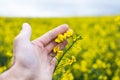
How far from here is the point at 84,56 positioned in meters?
7.45

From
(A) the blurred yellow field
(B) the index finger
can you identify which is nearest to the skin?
(B) the index finger

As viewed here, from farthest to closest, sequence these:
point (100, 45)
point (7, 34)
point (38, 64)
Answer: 1. point (7, 34)
2. point (100, 45)
3. point (38, 64)

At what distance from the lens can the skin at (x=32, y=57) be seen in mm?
2863

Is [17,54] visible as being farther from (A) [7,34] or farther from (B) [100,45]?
(A) [7,34]

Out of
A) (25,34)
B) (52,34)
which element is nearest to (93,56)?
(52,34)

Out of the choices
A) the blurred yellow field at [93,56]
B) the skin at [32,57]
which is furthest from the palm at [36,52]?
the blurred yellow field at [93,56]

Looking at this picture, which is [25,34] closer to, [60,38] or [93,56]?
[60,38]

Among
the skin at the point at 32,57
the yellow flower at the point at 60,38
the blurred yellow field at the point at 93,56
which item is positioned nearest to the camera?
the skin at the point at 32,57

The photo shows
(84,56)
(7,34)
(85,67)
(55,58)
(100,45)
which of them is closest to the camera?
(55,58)

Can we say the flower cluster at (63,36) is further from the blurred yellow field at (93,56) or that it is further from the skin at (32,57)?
the blurred yellow field at (93,56)

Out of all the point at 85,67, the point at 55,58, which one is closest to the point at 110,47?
the point at 85,67

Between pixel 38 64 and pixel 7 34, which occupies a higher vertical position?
pixel 38 64

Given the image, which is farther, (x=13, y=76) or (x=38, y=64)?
(x=38, y=64)

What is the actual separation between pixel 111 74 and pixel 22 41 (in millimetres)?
4162
